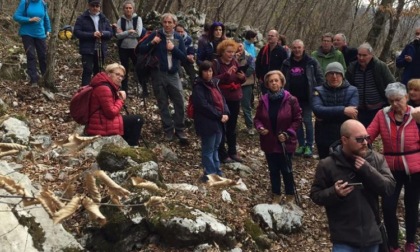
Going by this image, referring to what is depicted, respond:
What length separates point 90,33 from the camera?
8023 mm

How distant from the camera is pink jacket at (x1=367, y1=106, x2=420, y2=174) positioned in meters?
5.02

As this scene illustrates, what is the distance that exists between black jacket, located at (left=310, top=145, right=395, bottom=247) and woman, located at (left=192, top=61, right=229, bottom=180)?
2558mm

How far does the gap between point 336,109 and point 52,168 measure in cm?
362

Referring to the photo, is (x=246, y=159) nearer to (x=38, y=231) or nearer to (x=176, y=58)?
(x=176, y=58)

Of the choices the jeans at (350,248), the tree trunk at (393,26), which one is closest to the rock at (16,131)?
the jeans at (350,248)

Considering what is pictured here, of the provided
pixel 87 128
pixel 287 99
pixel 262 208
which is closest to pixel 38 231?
pixel 87 128

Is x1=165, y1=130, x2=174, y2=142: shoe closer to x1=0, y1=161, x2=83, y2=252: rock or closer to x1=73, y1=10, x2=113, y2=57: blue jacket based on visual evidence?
x1=73, y1=10, x2=113, y2=57: blue jacket

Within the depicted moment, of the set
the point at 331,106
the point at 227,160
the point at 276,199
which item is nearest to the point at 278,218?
the point at 276,199

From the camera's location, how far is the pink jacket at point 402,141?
5020 mm

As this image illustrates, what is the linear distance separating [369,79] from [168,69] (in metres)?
3.09

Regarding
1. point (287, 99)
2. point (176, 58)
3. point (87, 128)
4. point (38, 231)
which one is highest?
point (176, 58)

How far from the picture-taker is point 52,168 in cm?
570

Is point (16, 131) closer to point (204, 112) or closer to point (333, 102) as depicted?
point (204, 112)

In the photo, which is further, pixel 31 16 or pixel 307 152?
pixel 307 152
